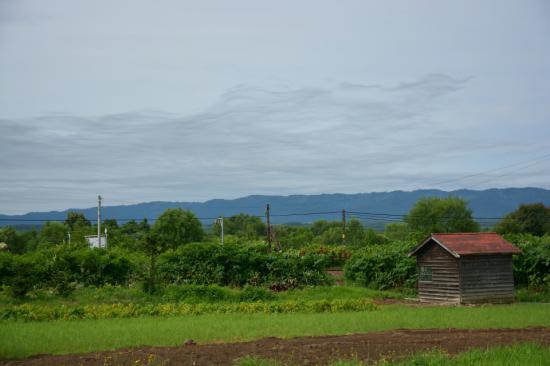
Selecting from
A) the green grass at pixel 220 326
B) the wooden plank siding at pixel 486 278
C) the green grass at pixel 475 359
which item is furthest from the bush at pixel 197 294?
the green grass at pixel 475 359

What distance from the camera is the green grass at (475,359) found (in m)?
12.6

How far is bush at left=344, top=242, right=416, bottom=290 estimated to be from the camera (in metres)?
35.4

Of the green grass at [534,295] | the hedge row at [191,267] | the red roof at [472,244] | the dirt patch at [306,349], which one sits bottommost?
the green grass at [534,295]

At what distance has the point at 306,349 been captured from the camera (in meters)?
14.6

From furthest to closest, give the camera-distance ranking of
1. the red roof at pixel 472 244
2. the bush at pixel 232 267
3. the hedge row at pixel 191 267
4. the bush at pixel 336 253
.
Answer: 1. the bush at pixel 336 253
2. the bush at pixel 232 267
3. the hedge row at pixel 191 267
4. the red roof at pixel 472 244

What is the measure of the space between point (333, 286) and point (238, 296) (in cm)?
687

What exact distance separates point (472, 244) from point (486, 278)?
1717 mm

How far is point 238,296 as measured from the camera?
2956cm

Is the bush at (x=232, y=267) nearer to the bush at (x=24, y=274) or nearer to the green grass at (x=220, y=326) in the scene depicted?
the bush at (x=24, y=274)

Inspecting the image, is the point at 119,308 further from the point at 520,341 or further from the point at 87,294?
the point at 520,341

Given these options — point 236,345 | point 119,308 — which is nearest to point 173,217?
point 119,308

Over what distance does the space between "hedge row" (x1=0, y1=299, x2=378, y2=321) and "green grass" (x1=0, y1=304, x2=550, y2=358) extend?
43.9 inches

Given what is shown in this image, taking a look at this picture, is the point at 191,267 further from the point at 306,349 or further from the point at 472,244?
the point at 306,349

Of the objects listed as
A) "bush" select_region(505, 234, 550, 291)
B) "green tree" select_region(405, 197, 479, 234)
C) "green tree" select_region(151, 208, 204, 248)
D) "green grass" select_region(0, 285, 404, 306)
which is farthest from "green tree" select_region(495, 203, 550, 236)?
"green grass" select_region(0, 285, 404, 306)
